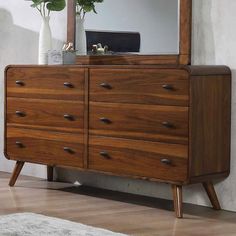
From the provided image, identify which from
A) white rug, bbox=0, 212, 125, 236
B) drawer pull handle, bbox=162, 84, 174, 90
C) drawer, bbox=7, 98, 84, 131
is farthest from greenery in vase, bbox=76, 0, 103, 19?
white rug, bbox=0, 212, 125, 236

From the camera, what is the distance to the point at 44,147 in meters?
4.22

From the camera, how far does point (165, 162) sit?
359cm

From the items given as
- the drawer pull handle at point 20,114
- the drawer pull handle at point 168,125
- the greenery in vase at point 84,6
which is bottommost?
the drawer pull handle at point 20,114

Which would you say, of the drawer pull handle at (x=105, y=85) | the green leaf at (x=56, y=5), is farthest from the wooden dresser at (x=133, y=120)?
the green leaf at (x=56, y=5)

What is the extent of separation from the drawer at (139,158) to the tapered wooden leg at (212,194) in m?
0.24

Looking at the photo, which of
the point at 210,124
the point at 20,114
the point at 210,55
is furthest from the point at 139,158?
the point at 20,114

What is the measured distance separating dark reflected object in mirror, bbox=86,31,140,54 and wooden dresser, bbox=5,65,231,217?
35cm

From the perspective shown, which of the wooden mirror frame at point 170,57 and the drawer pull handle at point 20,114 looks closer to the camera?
the wooden mirror frame at point 170,57

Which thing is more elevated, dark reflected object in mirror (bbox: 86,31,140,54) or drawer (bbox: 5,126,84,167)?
dark reflected object in mirror (bbox: 86,31,140,54)

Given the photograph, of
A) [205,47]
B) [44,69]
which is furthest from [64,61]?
[205,47]

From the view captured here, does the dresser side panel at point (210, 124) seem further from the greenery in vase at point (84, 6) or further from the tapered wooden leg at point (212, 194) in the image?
the greenery in vase at point (84, 6)

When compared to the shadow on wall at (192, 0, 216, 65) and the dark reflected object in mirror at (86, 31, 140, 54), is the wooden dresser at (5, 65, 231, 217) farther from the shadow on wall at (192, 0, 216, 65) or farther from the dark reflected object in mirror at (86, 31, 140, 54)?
the dark reflected object in mirror at (86, 31, 140, 54)

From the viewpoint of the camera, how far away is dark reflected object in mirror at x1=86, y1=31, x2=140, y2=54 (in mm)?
4145

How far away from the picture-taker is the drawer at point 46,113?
159 inches
